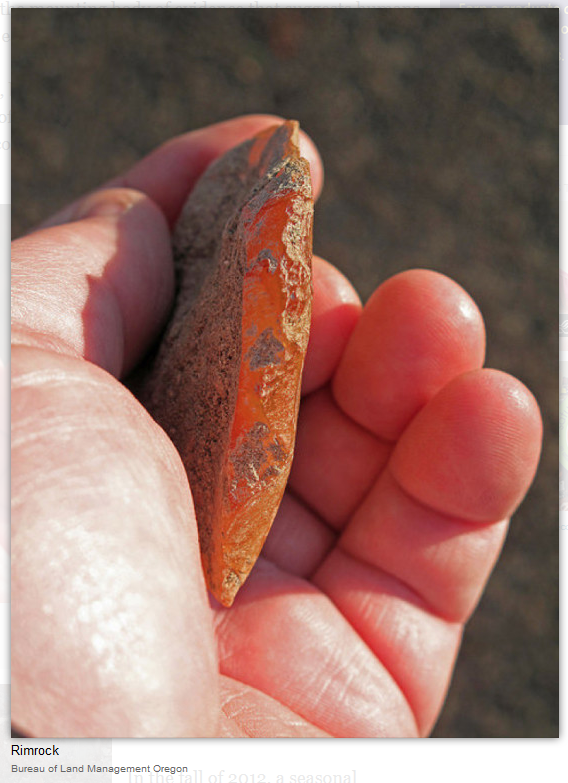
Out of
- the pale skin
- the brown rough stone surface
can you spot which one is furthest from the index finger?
the brown rough stone surface

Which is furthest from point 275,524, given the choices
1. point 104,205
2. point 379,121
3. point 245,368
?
point 379,121

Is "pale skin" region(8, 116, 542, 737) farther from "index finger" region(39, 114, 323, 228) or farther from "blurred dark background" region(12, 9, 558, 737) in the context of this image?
"blurred dark background" region(12, 9, 558, 737)

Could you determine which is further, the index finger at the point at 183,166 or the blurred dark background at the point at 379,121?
the blurred dark background at the point at 379,121

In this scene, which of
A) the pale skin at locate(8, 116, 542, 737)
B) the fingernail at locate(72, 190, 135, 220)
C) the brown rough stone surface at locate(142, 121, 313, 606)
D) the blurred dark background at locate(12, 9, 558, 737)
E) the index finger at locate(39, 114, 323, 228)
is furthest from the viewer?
the blurred dark background at locate(12, 9, 558, 737)

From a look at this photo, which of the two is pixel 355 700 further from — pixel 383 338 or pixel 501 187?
pixel 501 187

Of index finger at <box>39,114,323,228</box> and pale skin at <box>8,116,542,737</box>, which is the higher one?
index finger at <box>39,114,323,228</box>

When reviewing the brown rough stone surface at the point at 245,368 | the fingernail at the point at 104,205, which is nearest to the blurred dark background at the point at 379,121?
the fingernail at the point at 104,205

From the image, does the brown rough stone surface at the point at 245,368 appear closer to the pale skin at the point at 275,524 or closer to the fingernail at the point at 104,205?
the pale skin at the point at 275,524
